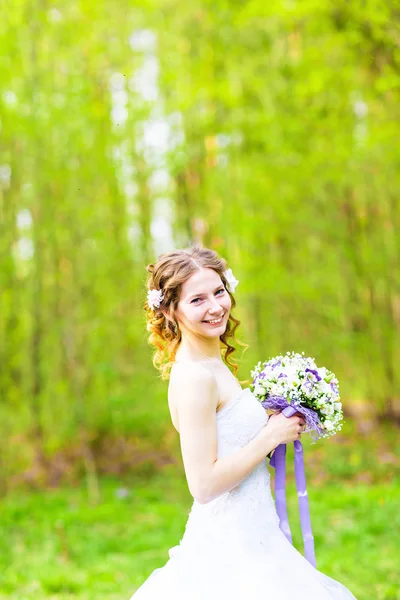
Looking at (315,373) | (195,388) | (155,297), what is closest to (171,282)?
(155,297)

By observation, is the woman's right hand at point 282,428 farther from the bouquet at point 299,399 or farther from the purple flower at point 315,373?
the purple flower at point 315,373

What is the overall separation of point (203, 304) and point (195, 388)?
0.96ft

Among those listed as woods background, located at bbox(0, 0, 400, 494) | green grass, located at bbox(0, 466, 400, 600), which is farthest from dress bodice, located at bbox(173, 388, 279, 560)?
woods background, located at bbox(0, 0, 400, 494)

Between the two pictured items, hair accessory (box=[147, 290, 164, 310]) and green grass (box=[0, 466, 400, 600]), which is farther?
green grass (box=[0, 466, 400, 600])

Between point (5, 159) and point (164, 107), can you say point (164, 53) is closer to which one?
point (164, 107)

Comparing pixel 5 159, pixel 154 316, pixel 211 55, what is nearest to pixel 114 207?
pixel 5 159

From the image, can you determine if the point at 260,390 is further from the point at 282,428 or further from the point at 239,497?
the point at 239,497

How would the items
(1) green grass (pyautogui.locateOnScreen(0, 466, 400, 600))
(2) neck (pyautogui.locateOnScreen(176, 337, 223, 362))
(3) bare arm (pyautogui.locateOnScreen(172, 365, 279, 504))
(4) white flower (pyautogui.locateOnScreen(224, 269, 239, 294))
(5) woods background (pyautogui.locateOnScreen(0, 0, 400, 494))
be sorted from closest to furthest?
(3) bare arm (pyautogui.locateOnScreen(172, 365, 279, 504)), (2) neck (pyautogui.locateOnScreen(176, 337, 223, 362)), (4) white flower (pyautogui.locateOnScreen(224, 269, 239, 294)), (1) green grass (pyautogui.locateOnScreen(0, 466, 400, 600)), (5) woods background (pyautogui.locateOnScreen(0, 0, 400, 494))

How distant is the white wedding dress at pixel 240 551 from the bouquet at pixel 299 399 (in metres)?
0.06

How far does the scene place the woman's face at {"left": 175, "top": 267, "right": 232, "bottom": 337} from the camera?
7.30ft

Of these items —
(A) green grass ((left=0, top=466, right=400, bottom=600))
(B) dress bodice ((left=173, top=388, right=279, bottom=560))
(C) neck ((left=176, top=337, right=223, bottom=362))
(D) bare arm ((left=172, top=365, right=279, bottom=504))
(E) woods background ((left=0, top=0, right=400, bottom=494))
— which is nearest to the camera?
(D) bare arm ((left=172, top=365, right=279, bottom=504))

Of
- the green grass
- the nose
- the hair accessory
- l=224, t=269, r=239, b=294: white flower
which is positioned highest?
l=224, t=269, r=239, b=294: white flower

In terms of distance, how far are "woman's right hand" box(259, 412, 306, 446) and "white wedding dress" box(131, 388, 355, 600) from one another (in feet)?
0.21

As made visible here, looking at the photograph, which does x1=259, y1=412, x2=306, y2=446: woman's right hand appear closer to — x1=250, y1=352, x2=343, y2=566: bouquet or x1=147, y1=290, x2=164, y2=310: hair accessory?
x1=250, y1=352, x2=343, y2=566: bouquet
